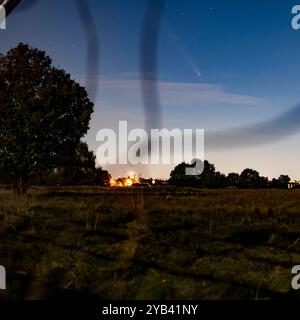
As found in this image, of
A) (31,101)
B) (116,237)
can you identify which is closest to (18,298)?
(116,237)

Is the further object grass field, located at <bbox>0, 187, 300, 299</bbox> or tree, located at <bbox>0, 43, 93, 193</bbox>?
tree, located at <bbox>0, 43, 93, 193</bbox>

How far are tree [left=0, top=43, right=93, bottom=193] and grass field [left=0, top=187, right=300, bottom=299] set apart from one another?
52.6ft

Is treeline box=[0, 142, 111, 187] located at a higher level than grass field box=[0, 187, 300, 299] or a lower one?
higher

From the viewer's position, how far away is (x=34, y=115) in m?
29.5

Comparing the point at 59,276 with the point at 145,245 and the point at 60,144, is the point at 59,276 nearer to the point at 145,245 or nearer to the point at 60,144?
the point at 145,245

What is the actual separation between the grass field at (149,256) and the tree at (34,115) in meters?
16.0

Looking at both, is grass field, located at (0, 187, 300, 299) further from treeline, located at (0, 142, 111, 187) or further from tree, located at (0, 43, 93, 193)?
treeline, located at (0, 142, 111, 187)

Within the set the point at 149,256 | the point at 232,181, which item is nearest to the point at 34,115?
the point at 149,256

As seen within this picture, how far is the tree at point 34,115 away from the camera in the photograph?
29609 mm

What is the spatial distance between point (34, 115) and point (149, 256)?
22264 millimetres

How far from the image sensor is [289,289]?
6906 millimetres

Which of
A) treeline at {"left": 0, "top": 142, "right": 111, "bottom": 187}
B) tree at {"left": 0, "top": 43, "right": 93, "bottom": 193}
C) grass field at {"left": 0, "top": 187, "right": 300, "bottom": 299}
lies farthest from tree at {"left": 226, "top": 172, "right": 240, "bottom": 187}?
grass field at {"left": 0, "top": 187, "right": 300, "bottom": 299}

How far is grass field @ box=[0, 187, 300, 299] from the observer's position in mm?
6875
